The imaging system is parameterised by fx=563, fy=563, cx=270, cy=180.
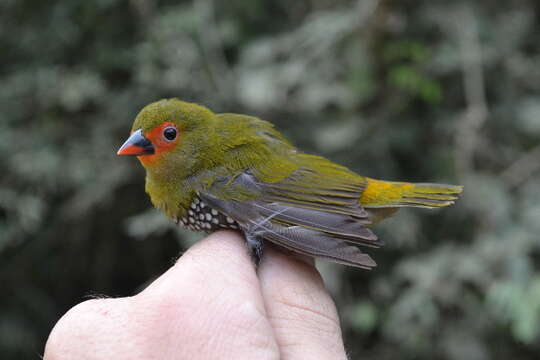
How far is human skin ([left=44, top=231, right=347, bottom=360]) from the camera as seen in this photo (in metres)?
1.70

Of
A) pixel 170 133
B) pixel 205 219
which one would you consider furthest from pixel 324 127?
pixel 205 219

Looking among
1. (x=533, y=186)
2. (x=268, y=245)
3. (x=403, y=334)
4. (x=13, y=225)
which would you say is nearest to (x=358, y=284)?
(x=403, y=334)

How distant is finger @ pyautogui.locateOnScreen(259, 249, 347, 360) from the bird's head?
2.15 feet

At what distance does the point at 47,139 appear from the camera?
4184mm

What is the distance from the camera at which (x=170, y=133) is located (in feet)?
8.82

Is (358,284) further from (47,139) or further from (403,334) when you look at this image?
(47,139)

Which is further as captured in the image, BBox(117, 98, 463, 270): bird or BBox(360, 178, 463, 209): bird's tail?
BBox(360, 178, 463, 209): bird's tail

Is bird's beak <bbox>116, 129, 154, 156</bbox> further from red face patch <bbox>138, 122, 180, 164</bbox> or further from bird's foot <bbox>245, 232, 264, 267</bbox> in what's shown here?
bird's foot <bbox>245, 232, 264, 267</bbox>

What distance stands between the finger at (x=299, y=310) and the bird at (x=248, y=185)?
0.49 ft

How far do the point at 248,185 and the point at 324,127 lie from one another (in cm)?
150

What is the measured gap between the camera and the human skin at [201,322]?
1698 mm

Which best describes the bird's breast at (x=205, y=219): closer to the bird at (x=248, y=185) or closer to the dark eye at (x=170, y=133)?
the bird at (x=248, y=185)

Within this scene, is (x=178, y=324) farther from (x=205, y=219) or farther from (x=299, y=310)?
(x=205, y=219)

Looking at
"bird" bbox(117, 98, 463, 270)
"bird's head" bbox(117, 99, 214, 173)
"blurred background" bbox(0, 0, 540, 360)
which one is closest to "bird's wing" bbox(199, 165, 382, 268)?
"bird" bbox(117, 98, 463, 270)
